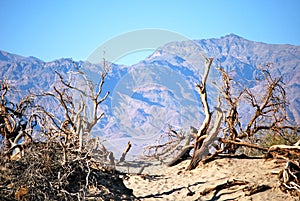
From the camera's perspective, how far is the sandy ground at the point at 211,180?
27.1ft

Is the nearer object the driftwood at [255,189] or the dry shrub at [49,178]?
the dry shrub at [49,178]

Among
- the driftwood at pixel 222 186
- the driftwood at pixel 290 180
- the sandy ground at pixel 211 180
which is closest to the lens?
the driftwood at pixel 290 180

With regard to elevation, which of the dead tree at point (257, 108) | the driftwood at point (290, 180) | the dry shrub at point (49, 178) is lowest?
the driftwood at point (290, 180)

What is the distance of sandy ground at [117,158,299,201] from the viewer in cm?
827

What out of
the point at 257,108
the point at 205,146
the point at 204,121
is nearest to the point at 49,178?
the point at 205,146

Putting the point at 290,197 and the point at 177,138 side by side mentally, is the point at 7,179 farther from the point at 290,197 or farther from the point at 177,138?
the point at 177,138

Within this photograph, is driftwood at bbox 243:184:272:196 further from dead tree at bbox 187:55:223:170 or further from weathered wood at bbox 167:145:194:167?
weathered wood at bbox 167:145:194:167

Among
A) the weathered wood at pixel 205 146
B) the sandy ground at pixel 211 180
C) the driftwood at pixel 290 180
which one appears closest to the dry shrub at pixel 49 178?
the sandy ground at pixel 211 180

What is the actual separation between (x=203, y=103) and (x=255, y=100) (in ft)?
8.37

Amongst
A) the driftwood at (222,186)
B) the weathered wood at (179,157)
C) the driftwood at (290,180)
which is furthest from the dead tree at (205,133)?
the driftwood at (290,180)

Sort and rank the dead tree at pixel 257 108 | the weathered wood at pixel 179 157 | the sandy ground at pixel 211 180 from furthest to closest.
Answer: the dead tree at pixel 257 108 < the weathered wood at pixel 179 157 < the sandy ground at pixel 211 180

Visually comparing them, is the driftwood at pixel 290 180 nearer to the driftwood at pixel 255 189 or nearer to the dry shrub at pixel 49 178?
the driftwood at pixel 255 189

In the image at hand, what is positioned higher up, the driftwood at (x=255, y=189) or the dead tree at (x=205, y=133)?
the dead tree at (x=205, y=133)

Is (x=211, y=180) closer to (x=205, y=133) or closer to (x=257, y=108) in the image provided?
(x=205, y=133)
